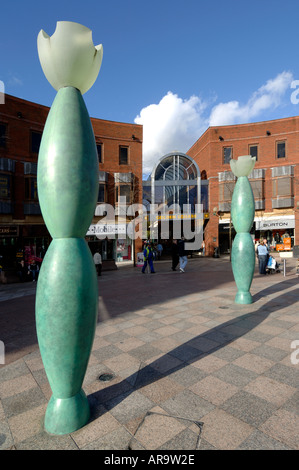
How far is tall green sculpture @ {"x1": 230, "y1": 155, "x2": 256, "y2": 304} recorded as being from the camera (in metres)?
6.29

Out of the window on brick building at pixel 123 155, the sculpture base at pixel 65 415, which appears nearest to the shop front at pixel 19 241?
the window on brick building at pixel 123 155

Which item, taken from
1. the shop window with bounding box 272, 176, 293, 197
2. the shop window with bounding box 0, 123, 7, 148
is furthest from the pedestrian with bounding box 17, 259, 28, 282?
the shop window with bounding box 272, 176, 293, 197

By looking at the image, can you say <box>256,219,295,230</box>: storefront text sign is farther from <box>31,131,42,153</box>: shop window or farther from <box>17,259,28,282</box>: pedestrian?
<box>17,259,28,282</box>: pedestrian

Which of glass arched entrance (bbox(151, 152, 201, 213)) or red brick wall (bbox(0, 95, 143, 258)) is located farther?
glass arched entrance (bbox(151, 152, 201, 213))

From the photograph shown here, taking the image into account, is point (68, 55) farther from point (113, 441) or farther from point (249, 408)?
point (249, 408)

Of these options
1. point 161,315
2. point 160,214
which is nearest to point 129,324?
point 161,315

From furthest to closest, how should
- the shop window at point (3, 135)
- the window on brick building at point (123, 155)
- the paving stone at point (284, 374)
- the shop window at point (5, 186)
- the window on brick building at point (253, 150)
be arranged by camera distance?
the window on brick building at point (253, 150) < the window on brick building at point (123, 155) < the shop window at point (3, 135) < the shop window at point (5, 186) < the paving stone at point (284, 374)

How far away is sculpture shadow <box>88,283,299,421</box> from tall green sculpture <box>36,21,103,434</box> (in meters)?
0.46

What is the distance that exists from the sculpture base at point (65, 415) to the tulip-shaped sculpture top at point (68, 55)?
3011 millimetres

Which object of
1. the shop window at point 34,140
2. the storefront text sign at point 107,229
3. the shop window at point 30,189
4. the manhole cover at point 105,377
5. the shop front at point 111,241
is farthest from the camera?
the shop front at point 111,241

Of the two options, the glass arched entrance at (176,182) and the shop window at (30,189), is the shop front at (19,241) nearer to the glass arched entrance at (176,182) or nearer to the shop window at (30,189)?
the shop window at (30,189)

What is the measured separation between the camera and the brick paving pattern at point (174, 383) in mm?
2275

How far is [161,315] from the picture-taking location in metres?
5.82
